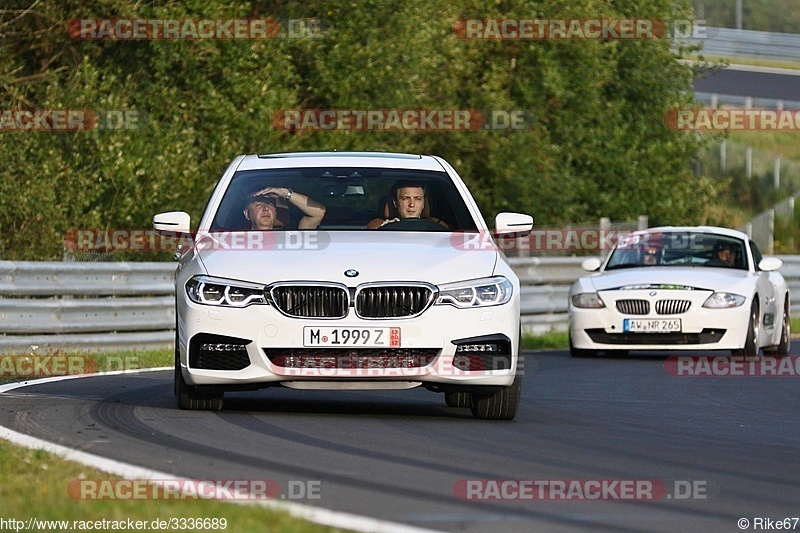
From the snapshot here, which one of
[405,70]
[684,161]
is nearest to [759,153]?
[684,161]

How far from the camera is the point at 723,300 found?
16.5 meters

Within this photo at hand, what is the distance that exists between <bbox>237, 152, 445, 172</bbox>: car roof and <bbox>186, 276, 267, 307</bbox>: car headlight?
60.9 inches

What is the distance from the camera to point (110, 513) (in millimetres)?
5594

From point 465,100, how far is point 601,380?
56.7 ft

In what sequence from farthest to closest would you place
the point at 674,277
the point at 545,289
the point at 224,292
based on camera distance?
the point at 545,289, the point at 674,277, the point at 224,292

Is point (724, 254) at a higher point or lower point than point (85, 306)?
higher

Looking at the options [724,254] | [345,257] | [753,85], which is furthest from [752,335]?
[753,85]

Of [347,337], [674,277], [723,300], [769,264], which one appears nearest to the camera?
[347,337]

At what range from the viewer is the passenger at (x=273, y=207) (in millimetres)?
9922

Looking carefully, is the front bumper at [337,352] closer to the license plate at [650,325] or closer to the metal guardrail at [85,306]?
the metal guardrail at [85,306]

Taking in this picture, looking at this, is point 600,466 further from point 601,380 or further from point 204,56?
point 204,56

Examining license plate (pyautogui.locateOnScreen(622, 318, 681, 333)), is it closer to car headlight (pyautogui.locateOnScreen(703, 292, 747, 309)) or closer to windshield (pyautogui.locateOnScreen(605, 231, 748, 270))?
car headlight (pyautogui.locateOnScreen(703, 292, 747, 309))

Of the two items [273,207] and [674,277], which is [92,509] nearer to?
[273,207]

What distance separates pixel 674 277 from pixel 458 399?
22.9 ft
